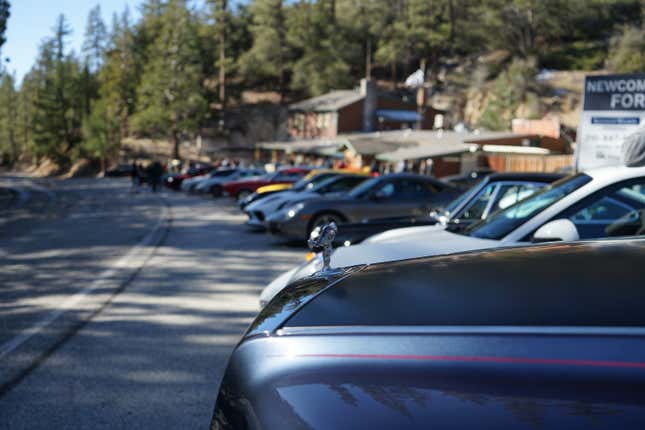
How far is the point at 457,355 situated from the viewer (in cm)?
188

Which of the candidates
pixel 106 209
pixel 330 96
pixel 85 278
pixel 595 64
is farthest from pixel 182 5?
pixel 85 278

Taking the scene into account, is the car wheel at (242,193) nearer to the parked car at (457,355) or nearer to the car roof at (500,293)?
the car roof at (500,293)

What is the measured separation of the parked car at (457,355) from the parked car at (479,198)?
6.02m

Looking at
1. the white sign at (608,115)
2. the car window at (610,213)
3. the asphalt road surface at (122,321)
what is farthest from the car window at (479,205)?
the white sign at (608,115)

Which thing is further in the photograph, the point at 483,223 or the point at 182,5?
the point at 182,5

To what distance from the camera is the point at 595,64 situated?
67.8 metres

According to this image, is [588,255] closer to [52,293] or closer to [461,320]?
[461,320]

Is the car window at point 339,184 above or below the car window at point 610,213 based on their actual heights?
below

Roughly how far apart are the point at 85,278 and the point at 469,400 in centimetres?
848

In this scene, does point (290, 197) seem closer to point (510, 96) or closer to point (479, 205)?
point (479, 205)

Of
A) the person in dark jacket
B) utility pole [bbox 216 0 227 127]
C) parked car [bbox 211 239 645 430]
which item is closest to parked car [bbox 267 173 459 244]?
parked car [bbox 211 239 645 430]

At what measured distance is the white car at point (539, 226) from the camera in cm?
439

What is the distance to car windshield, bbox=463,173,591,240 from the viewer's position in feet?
15.9

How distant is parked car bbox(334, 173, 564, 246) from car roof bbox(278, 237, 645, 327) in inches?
226
